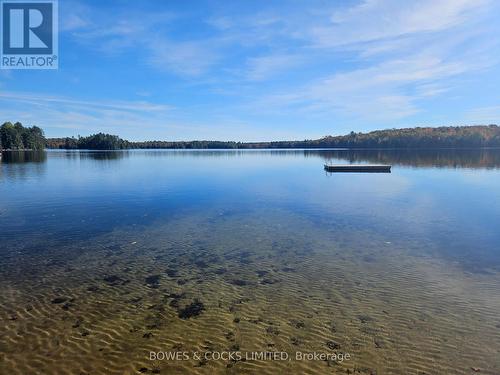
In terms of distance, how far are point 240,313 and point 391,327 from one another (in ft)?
14.7

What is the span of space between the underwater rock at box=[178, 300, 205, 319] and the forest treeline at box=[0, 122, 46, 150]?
190 metres

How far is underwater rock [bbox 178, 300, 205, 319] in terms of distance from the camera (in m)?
9.66

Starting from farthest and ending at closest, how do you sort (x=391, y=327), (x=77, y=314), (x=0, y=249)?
1. (x=0, y=249)
2. (x=77, y=314)
3. (x=391, y=327)

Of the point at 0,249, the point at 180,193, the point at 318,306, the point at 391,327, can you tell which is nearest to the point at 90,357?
the point at 318,306

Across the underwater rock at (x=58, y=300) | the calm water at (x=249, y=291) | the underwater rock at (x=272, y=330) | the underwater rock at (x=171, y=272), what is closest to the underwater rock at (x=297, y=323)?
the calm water at (x=249, y=291)

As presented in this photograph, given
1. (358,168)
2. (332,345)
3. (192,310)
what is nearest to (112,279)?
(192,310)

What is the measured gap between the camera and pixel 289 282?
39.9 ft

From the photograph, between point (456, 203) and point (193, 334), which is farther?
point (456, 203)

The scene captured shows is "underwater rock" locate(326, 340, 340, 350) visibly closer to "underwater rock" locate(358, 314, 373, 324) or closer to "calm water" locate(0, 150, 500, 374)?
"calm water" locate(0, 150, 500, 374)

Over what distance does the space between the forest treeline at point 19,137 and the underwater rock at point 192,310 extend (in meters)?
Result: 190

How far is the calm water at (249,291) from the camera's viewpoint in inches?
305

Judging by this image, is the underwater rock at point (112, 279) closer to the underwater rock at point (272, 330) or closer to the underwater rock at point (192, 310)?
the underwater rock at point (192, 310)

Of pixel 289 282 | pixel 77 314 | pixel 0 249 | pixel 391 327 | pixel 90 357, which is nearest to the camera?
pixel 90 357

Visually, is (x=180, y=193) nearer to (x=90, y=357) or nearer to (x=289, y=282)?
(x=289, y=282)
